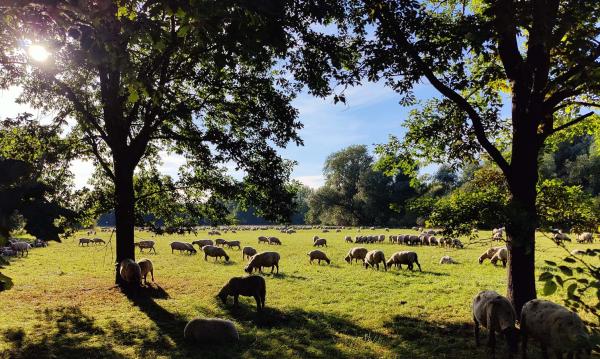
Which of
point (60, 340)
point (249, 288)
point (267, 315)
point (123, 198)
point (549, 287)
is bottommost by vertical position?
point (267, 315)

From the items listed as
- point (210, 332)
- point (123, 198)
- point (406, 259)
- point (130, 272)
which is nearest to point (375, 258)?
point (406, 259)

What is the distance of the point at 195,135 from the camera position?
15.6m

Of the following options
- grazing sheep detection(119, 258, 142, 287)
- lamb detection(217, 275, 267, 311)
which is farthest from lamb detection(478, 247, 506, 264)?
grazing sheep detection(119, 258, 142, 287)

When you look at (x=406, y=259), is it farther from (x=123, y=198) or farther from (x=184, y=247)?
(x=184, y=247)

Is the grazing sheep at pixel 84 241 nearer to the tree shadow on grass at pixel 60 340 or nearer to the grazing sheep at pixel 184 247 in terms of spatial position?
the grazing sheep at pixel 184 247

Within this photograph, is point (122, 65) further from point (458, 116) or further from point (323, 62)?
point (458, 116)

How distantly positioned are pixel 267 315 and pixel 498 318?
653 centimetres

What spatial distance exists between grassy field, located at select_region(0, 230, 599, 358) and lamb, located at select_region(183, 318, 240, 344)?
0.84 feet

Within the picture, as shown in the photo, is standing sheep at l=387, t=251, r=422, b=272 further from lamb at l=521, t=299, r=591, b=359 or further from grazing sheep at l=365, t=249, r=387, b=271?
lamb at l=521, t=299, r=591, b=359

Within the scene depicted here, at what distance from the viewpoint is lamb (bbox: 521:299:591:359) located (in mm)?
6992

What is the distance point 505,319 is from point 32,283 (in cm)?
1886

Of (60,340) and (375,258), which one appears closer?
(60,340)

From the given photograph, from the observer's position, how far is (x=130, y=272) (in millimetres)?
14688

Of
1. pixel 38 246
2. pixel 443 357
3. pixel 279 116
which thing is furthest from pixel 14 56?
pixel 38 246
